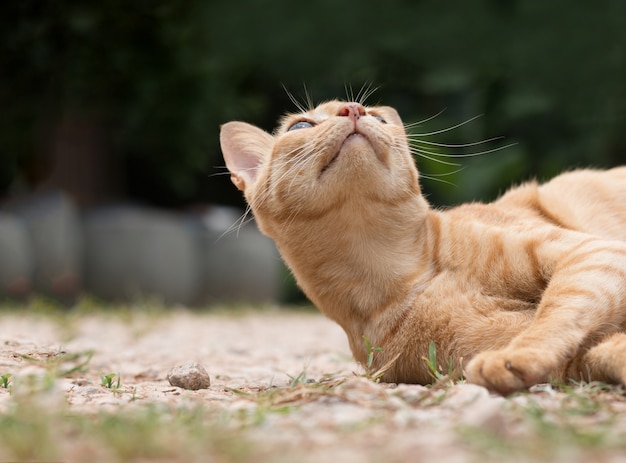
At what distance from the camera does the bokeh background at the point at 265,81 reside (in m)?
8.52

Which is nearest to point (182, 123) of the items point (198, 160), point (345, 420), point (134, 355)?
point (198, 160)

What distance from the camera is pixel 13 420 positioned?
172 centimetres

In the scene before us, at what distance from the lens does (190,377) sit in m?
2.63

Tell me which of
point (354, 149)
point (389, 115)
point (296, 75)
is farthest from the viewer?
point (296, 75)

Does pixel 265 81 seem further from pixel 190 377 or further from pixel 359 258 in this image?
pixel 190 377

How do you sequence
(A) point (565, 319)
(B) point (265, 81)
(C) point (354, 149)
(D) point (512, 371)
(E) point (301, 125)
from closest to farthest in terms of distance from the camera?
(D) point (512, 371) < (A) point (565, 319) < (C) point (354, 149) < (E) point (301, 125) < (B) point (265, 81)

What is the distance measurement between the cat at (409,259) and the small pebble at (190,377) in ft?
1.74

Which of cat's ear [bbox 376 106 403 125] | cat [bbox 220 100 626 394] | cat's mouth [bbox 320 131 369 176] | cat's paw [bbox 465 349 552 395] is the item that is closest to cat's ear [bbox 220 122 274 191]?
cat [bbox 220 100 626 394]

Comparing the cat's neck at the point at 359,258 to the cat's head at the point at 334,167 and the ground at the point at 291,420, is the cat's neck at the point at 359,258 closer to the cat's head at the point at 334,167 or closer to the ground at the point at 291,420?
the cat's head at the point at 334,167

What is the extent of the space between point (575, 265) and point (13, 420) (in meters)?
1.73

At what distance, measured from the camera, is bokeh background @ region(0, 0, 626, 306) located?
27.9 feet

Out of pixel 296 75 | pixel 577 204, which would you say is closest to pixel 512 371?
pixel 577 204

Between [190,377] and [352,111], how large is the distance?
1.10 meters

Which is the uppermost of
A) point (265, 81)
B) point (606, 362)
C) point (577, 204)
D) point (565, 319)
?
point (265, 81)
